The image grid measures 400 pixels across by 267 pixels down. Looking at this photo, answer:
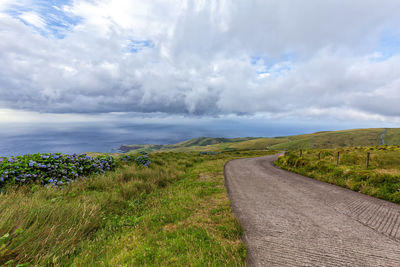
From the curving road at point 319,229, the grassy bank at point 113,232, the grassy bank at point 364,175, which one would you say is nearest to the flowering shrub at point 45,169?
the grassy bank at point 113,232

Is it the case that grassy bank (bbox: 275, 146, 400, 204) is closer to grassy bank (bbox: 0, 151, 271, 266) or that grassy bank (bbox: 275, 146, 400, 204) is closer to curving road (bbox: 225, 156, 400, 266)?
curving road (bbox: 225, 156, 400, 266)

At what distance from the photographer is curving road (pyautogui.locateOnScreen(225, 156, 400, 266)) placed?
3.53 metres

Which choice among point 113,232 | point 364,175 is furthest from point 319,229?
point 364,175

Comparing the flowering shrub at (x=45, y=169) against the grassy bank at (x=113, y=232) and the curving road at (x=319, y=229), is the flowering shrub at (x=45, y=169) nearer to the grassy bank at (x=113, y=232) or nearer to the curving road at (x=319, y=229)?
the grassy bank at (x=113, y=232)

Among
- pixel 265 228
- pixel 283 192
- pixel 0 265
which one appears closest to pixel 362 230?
pixel 265 228

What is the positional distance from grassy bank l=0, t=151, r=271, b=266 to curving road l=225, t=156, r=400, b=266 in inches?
25.5

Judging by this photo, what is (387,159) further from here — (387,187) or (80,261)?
(80,261)

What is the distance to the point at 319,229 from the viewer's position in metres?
4.72

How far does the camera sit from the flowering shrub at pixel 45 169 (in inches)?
247

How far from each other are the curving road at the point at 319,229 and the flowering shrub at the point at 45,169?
24.8ft

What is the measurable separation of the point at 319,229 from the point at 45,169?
10.4m

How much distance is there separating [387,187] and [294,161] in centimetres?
927

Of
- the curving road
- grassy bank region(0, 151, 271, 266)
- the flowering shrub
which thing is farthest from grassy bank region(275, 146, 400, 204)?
the flowering shrub

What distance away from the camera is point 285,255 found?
361 centimetres
